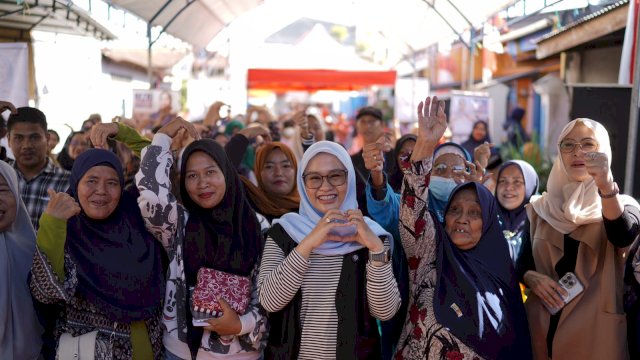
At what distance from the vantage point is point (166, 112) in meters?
10.2

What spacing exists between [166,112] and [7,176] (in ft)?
22.3

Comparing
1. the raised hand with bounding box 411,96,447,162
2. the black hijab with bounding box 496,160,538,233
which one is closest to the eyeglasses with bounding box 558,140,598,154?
the raised hand with bounding box 411,96,447,162

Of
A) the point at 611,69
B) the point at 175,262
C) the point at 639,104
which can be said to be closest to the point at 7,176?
the point at 175,262

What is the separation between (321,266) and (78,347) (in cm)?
115

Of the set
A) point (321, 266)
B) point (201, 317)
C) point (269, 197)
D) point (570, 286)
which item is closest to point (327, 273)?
point (321, 266)

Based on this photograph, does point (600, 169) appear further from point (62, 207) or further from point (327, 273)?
point (62, 207)

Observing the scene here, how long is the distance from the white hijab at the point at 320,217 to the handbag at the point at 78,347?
984mm

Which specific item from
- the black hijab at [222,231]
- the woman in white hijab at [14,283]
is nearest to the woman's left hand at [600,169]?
the black hijab at [222,231]

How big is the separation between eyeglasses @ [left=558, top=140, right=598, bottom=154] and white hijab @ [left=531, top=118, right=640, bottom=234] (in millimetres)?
29

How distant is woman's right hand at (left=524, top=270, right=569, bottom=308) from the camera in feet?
11.5

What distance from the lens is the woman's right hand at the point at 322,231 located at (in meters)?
3.09

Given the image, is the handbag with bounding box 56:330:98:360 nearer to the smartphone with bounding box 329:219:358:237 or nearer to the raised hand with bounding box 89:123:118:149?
the raised hand with bounding box 89:123:118:149

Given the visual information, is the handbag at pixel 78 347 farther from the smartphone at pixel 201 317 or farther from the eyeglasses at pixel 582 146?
the eyeglasses at pixel 582 146

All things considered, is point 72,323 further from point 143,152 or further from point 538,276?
point 538,276
